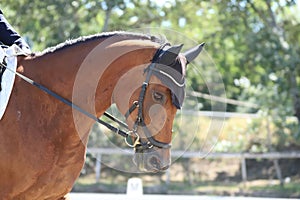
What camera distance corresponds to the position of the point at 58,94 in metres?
3.55

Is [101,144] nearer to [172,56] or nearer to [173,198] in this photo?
[173,198]

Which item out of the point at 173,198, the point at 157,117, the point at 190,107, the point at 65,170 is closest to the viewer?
the point at 157,117

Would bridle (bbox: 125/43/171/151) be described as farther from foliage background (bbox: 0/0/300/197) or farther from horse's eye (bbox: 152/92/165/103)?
foliage background (bbox: 0/0/300/197)

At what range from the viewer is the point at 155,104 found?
10.8 ft

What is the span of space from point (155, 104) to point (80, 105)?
52 cm

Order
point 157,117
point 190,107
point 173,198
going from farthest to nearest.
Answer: point 190,107
point 173,198
point 157,117

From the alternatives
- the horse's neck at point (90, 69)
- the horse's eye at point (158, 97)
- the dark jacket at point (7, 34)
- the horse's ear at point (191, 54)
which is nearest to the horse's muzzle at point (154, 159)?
the horse's eye at point (158, 97)

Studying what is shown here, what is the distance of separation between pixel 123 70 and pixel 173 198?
12.2ft

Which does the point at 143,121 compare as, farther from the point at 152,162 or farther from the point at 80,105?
the point at 80,105

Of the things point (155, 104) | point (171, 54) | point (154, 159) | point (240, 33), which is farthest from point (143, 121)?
point (240, 33)

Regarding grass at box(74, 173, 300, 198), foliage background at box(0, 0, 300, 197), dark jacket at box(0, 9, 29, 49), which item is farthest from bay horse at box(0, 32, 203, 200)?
foliage background at box(0, 0, 300, 197)

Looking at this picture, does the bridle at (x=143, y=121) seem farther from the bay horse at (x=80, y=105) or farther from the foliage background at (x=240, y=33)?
the foliage background at (x=240, y=33)

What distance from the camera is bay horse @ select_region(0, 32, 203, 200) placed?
10.8 feet

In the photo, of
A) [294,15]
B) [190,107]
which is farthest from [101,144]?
[294,15]
